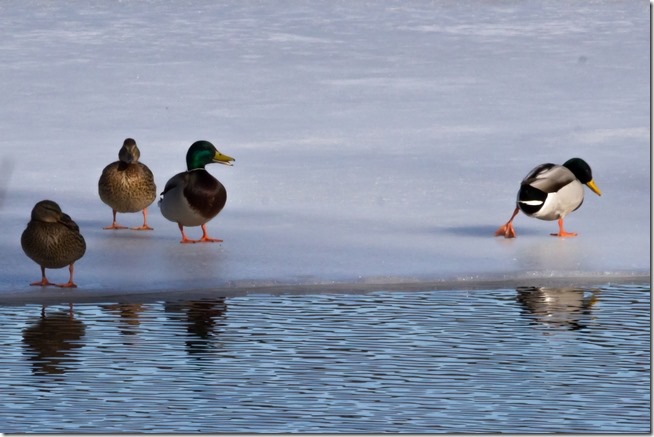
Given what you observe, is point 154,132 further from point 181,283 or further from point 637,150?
point 181,283

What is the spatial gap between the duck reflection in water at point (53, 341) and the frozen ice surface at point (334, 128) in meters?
0.68

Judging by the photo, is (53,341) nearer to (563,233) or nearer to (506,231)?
(506,231)

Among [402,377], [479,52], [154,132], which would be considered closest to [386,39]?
[479,52]

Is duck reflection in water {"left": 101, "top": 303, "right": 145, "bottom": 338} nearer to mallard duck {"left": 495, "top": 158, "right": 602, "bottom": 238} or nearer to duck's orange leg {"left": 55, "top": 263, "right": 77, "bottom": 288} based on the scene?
duck's orange leg {"left": 55, "top": 263, "right": 77, "bottom": 288}

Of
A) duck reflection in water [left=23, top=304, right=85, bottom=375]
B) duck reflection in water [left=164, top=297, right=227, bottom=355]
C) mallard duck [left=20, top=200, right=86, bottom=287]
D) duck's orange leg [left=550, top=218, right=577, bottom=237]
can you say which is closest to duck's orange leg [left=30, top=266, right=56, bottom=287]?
mallard duck [left=20, top=200, right=86, bottom=287]

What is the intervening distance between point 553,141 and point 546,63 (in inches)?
155

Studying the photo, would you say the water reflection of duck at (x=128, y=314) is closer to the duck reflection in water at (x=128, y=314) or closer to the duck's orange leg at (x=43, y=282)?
the duck reflection in water at (x=128, y=314)

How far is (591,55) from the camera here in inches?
714

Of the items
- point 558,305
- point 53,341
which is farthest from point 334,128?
point 53,341

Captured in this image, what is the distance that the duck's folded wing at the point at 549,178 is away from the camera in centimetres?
1094

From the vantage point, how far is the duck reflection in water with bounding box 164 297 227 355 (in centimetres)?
803

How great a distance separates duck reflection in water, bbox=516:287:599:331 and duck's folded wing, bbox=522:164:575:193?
1686mm

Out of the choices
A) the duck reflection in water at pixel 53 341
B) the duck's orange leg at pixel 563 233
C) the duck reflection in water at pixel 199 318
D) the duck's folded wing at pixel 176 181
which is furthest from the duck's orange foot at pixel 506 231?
the duck reflection in water at pixel 53 341

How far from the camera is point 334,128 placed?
14844 mm
